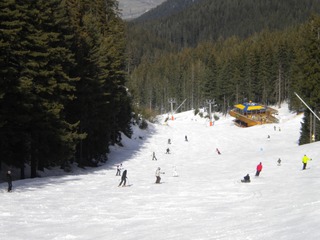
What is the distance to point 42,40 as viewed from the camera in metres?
28.3

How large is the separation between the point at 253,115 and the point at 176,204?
2384 inches

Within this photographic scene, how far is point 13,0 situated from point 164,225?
16818mm

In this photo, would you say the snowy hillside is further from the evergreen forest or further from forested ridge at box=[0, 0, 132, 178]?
the evergreen forest

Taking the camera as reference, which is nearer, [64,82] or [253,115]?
[64,82]

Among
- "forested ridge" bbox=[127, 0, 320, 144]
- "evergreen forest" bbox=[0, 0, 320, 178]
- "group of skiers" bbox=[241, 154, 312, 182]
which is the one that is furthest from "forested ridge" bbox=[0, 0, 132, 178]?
"forested ridge" bbox=[127, 0, 320, 144]

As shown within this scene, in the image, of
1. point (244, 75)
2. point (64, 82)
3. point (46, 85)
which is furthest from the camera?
point (244, 75)

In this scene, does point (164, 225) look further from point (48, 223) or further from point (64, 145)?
point (64, 145)

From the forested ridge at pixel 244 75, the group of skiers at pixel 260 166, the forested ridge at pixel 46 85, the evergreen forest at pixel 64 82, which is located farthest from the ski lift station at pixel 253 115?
the forested ridge at pixel 46 85

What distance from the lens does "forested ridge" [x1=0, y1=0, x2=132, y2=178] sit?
25.5 m

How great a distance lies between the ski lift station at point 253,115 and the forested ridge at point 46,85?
43315 millimetres

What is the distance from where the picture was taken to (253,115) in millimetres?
78562

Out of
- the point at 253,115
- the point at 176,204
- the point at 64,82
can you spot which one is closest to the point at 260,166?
the point at 176,204

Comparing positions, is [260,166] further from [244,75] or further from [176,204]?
[244,75]

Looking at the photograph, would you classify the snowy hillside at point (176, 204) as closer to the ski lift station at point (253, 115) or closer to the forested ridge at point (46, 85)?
the forested ridge at point (46, 85)
